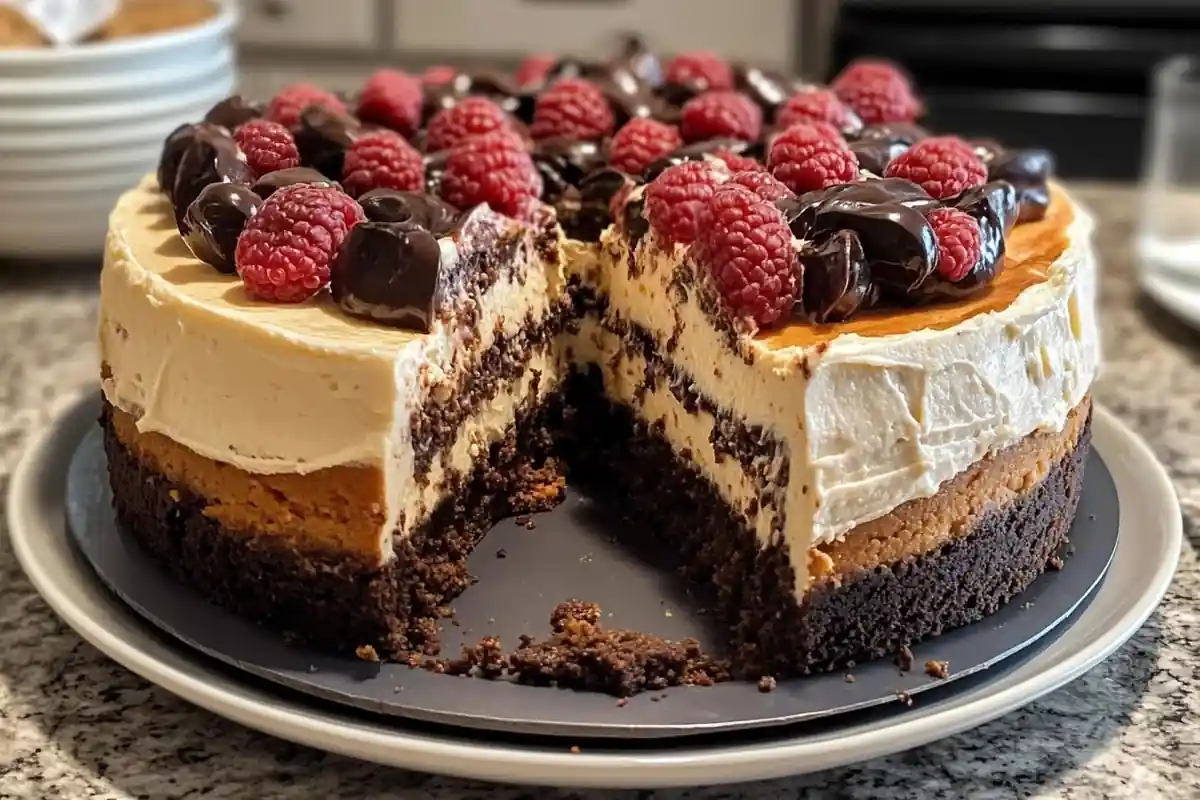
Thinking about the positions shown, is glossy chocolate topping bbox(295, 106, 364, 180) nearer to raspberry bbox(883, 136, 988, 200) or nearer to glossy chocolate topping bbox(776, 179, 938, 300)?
glossy chocolate topping bbox(776, 179, 938, 300)

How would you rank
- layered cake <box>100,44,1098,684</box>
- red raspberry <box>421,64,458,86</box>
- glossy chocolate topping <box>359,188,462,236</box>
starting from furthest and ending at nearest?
1. red raspberry <box>421,64,458,86</box>
2. glossy chocolate topping <box>359,188,462,236</box>
3. layered cake <box>100,44,1098,684</box>

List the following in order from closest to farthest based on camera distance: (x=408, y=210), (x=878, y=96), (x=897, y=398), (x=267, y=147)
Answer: (x=897, y=398) → (x=408, y=210) → (x=267, y=147) → (x=878, y=96)

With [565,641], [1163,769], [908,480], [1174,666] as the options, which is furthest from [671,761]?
[1174,666]

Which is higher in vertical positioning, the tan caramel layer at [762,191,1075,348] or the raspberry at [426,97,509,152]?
the raspberry at [426,97,509,152]

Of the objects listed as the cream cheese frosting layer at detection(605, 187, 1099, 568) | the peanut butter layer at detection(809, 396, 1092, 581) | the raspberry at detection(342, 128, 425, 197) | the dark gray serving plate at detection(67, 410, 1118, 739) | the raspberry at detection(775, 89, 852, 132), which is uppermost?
the raspberry at detection(775, 89, 852, 132)

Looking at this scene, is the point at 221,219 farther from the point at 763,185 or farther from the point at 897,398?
the point at 897,398

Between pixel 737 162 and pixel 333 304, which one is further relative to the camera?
pixel 737 162

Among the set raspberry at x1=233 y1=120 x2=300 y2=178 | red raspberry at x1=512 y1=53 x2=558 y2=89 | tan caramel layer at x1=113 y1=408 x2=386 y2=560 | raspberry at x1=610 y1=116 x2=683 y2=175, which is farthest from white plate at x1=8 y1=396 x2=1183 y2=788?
red raspberry at x1=512 y1=53 x2=558 y2=89

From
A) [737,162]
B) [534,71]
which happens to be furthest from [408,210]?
[534,71]
